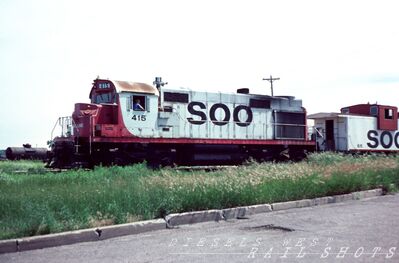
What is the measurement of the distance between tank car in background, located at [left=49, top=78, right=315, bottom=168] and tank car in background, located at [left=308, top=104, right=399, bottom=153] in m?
4.47

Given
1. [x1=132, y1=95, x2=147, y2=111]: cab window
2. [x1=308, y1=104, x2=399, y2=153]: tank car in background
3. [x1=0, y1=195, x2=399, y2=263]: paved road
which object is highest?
[x1=132, y1=95, x2=147, y2=111]: cab window

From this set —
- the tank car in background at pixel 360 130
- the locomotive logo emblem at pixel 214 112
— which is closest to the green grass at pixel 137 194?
the locomotive logo emblem at pixel 214 112

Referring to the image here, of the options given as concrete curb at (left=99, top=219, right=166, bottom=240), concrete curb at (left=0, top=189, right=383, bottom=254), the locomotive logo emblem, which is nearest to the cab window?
the locomotive logo emblem

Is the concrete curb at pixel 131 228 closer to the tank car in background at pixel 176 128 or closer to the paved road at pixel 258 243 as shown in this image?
the paved road at pixel 258 243

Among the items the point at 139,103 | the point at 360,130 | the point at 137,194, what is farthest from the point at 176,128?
the point at 360,130

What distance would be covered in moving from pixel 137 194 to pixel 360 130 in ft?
74.2

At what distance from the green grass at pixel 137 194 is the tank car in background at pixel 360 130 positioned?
15123 millimetres

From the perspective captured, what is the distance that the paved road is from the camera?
16.7 feet

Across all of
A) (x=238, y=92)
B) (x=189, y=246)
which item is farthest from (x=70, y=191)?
(x=238, y=92)

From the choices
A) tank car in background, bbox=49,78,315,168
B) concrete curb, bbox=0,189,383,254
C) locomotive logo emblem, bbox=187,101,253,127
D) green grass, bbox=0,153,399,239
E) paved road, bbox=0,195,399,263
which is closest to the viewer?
paved road, bbox=0,195,399,263

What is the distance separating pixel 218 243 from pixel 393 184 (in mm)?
7566

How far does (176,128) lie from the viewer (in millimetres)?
18906

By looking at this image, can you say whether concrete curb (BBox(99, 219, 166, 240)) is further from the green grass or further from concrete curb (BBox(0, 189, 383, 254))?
the green grass

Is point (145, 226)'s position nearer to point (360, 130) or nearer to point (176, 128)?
point (176, 128)
